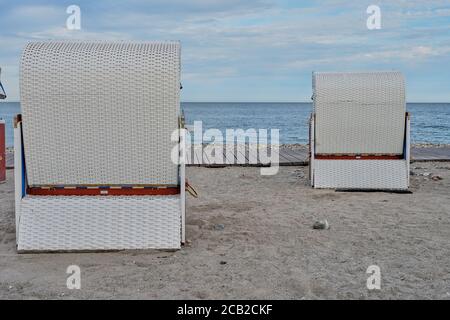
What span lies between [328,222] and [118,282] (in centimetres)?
376

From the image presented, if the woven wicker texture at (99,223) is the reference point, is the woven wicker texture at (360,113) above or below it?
above

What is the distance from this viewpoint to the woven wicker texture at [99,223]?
6.36 m

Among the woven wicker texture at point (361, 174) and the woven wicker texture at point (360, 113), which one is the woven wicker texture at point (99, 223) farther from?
the woven wicker texture at point (360, 113)

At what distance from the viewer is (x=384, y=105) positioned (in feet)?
36.0

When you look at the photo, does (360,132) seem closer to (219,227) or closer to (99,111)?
(219,227)

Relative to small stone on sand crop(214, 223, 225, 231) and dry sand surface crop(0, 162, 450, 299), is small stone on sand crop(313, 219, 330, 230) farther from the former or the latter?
small stone on sand crop(214, 223, 225, 231)

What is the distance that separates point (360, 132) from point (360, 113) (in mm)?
396

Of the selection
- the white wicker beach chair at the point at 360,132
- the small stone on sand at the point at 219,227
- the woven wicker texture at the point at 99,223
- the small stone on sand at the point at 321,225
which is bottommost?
the small stone on sand at the point at 219,227

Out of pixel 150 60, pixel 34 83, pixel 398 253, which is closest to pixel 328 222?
pixel 398 253

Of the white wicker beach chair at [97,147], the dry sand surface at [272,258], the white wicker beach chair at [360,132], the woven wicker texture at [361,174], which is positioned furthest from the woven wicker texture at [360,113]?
the white wicker beach chair at [97,147]

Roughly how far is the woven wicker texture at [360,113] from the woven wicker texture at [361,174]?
247 mm

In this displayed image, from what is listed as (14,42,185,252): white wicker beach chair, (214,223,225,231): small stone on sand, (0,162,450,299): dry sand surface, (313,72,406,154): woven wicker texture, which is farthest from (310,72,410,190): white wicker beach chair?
(14,42,185,252): white wicker beach chair

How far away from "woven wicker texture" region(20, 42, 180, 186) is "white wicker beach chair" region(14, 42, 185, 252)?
12 mm

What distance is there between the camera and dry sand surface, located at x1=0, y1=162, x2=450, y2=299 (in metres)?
5.09
